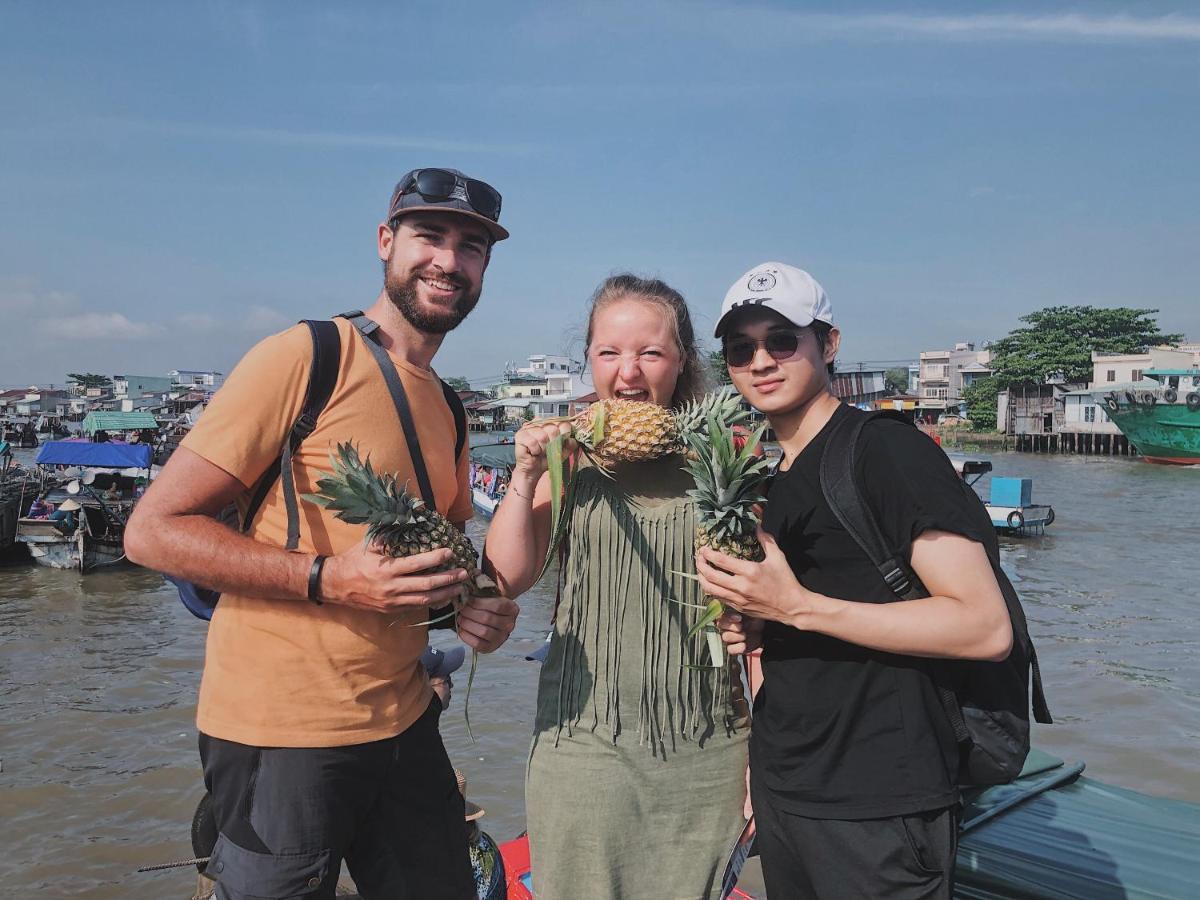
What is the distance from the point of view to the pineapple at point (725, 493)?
87.0 inches

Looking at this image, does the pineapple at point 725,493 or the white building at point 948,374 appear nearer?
the pineapple at point 725,493

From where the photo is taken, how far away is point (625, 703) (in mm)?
2562

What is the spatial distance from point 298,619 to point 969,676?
6.23 feet

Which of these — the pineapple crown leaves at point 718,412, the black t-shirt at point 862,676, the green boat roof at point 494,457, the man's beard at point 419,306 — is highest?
the man's beard at point 419,306

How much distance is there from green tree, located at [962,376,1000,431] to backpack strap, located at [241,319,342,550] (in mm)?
74457

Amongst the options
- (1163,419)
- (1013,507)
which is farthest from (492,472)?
(1163,419)

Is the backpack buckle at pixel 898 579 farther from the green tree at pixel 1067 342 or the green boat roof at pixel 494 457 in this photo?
the green tree at pixel 1067 342

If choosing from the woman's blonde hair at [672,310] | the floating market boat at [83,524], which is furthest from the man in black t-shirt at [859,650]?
the floating market boat at [83,524]

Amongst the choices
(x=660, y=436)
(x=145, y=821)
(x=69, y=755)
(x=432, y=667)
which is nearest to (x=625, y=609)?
(x=660, y=436)

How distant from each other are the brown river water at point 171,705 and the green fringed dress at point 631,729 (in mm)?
5130

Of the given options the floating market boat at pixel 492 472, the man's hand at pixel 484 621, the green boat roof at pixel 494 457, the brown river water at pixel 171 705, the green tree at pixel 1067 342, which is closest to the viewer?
the man's hand at pixel 484 621

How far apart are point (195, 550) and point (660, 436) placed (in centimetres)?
138

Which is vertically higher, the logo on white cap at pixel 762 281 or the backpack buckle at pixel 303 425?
the logo on white cap at pixel 762 281

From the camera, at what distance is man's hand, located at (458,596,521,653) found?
96.0 inches
